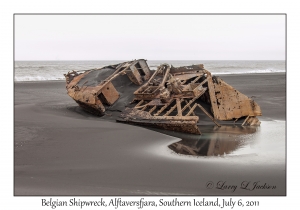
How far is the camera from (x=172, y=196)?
450 cm

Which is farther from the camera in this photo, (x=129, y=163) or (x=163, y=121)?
(x=163, y=121)

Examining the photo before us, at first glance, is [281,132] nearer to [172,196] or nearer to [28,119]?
[172,196]

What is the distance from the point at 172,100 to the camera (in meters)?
8.81

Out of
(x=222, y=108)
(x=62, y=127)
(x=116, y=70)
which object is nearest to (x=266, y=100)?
(x=222, y=108)

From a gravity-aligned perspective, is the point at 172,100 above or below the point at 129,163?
above

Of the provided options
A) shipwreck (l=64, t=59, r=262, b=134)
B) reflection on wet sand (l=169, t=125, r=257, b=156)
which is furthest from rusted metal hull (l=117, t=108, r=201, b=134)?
reflection on wet sand (l=169, t=125, r=257, b=156)

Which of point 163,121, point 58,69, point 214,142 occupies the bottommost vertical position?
point 214,142

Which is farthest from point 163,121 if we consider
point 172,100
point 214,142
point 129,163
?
point 129,163

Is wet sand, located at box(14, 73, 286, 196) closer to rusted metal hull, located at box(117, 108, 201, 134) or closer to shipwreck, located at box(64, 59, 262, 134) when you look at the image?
rusted metal hull, located at box(117, 108, 201, 134)

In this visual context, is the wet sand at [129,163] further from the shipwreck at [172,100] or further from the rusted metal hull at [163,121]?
the shipwreck at [172,100]

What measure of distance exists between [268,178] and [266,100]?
910 cm

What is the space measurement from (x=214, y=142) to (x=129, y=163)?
227 centimetres

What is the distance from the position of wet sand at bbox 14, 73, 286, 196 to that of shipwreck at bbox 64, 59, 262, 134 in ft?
1.46

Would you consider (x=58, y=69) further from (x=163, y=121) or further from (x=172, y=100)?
(x=163, y=121)
